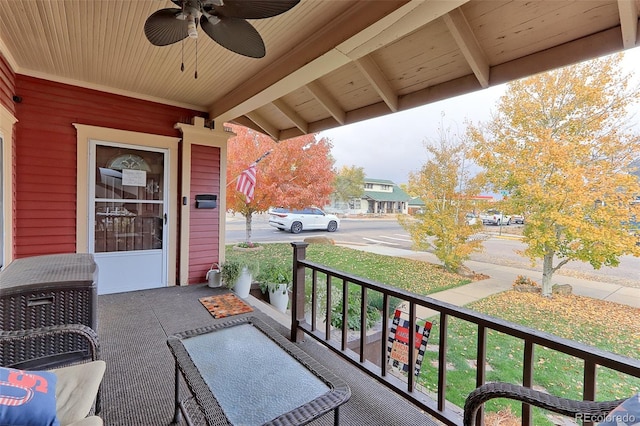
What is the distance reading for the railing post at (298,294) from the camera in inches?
101

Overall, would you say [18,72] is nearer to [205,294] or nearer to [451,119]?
[205,294]

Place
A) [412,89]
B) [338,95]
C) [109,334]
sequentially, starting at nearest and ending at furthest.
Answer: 1. [109,334]
2. [412,89]
3. [338,95]

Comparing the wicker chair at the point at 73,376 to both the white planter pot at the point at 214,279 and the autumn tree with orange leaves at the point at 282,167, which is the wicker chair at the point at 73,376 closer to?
the white planter pot at the point at 214,279

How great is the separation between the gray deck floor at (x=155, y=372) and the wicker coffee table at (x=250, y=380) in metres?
0.27

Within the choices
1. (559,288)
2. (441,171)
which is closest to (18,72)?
(441,171)

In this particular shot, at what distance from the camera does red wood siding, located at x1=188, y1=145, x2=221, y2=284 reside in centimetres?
420

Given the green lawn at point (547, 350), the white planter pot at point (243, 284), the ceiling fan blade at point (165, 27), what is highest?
the ceiling fan blade at point (165, 27)

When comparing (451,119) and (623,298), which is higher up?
(451,119)

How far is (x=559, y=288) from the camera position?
4.71 m

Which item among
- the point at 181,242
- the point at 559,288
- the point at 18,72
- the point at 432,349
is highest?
the point at 18,72

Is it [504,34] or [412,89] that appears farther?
[412,89]

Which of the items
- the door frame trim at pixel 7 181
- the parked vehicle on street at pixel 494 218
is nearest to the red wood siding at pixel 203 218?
the door frame trim at pixel 7 181

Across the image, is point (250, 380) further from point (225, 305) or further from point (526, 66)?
point (526, 66)

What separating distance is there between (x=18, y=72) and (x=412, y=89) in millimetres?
4179
